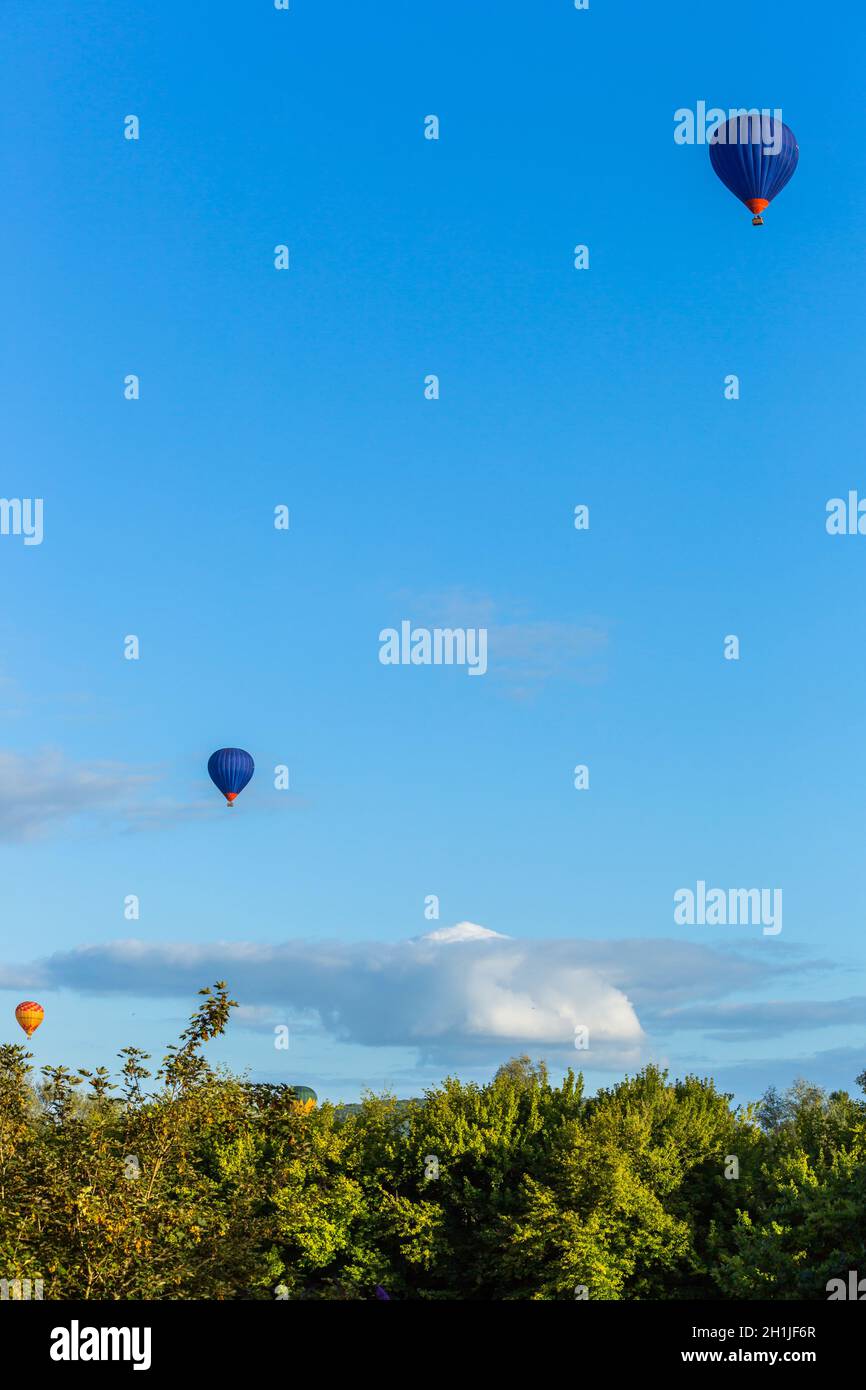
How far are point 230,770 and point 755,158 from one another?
2987 centimetres

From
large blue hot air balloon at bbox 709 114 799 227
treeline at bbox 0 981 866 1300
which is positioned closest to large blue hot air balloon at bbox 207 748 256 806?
treeline at bbox 0 981 866 1300

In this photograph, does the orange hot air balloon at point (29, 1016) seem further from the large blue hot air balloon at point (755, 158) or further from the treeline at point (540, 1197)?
the large blue hot air balloon at point (755, 158)

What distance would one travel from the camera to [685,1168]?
51719mm

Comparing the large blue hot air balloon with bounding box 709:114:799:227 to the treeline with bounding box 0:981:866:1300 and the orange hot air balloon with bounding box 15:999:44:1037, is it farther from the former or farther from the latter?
the orange hot air balloon with bounding box 15:999:44:1037

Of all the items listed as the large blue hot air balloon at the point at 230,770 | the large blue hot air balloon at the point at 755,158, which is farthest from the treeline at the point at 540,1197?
the large blue hot air balloon at the point at 755,158

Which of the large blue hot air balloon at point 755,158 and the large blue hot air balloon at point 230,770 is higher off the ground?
the large blue hot air balloon at point 755,158

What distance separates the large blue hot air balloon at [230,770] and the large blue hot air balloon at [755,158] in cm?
2872

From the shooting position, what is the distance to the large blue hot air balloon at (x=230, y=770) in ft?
188

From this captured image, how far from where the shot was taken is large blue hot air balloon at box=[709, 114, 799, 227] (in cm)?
4012

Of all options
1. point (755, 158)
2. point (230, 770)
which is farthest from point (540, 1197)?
point (755, 158)

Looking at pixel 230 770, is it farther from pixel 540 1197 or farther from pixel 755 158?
pixel 755 158
